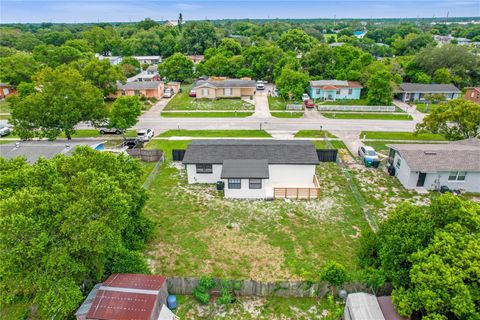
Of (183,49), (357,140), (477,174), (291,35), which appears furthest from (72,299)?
(183,49)

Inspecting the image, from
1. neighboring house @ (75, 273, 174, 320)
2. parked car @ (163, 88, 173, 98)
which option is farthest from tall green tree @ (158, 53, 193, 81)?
neighboring house @ (75, 273, 174, 320)

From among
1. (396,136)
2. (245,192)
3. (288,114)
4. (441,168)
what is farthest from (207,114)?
(441,168)

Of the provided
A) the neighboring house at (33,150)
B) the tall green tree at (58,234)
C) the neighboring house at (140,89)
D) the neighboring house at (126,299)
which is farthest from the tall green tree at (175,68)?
the neighboring house at (126,299)

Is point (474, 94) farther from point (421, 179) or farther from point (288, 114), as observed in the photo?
point (421, 179)

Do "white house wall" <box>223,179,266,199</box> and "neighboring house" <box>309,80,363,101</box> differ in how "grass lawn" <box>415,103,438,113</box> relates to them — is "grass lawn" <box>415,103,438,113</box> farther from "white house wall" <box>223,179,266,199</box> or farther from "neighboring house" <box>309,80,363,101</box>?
"white house wall" <box>223,179,266,199</box>

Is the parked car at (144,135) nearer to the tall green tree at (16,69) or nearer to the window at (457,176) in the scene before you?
the window at (457,176)

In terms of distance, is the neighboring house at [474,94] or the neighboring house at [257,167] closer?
the neighboring house at [257,167]
